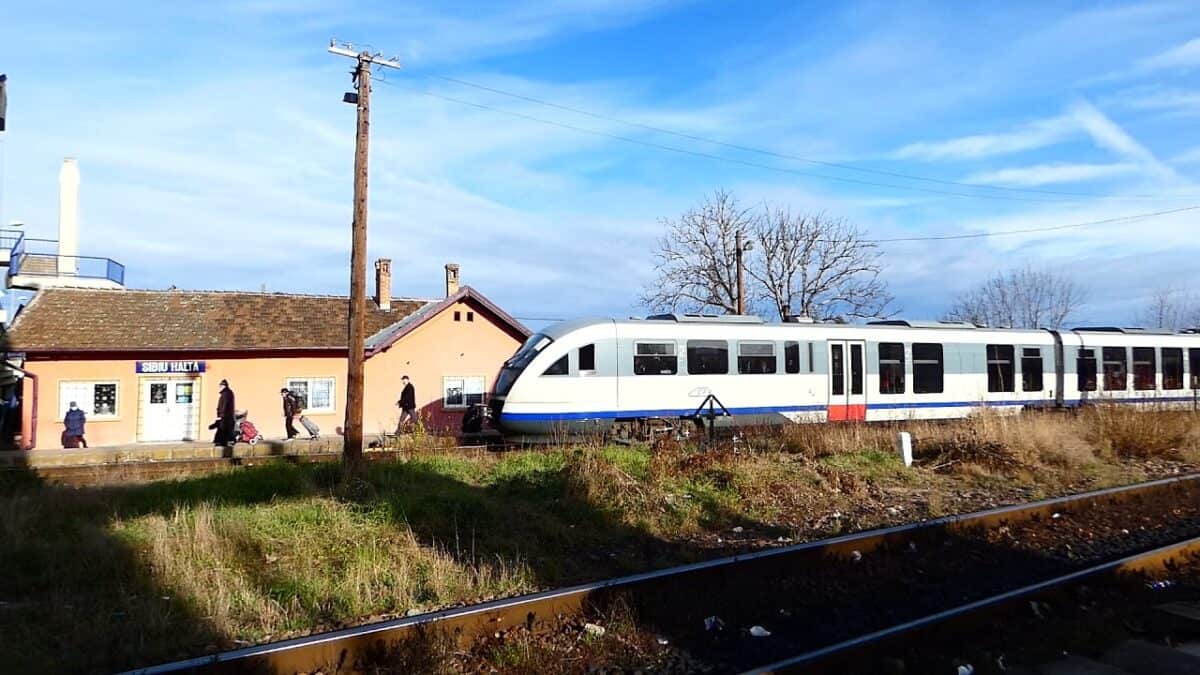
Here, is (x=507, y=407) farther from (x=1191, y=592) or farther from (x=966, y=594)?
(x=1191, y=592)

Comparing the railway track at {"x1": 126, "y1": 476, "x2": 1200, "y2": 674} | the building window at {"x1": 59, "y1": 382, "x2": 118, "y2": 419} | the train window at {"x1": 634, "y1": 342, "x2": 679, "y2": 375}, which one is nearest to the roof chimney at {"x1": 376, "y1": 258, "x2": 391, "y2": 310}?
the building window at {"x1": 59, "y1": 382, "x2": 118, "y2": 419}

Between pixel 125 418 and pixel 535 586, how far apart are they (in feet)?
75.7

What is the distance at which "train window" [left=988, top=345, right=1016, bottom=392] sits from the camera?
21.4m

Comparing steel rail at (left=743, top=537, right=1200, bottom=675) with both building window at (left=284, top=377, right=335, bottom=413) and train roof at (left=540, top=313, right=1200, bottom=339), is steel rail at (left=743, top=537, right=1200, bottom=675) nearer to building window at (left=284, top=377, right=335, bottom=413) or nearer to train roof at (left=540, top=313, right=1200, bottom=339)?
train roof at (left=540, top=313, right=1200, bottom=339)

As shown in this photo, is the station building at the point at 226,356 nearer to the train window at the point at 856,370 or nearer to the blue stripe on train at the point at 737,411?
the blue stripe on train at the point at 737,411

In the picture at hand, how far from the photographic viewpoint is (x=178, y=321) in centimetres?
2717

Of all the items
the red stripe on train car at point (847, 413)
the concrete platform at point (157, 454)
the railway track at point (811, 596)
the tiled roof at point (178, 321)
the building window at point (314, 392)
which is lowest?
the railway track at point (811, 596)

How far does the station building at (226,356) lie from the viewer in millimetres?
24578

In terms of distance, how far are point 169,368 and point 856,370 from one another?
20673 millimetres

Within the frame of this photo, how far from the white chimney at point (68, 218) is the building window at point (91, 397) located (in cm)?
996

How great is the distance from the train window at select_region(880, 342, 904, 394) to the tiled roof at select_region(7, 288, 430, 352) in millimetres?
17443

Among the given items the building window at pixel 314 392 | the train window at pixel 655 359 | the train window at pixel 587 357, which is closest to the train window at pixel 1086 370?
the train window at pixel 655 359

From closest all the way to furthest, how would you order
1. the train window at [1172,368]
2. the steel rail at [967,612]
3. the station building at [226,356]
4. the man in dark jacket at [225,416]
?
1. the steel rail at [967,612]
2. the man in dark jacket at [225,416]
3. the train window at [1172,368]
4. the station building at [226,356]

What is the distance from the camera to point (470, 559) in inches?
293
